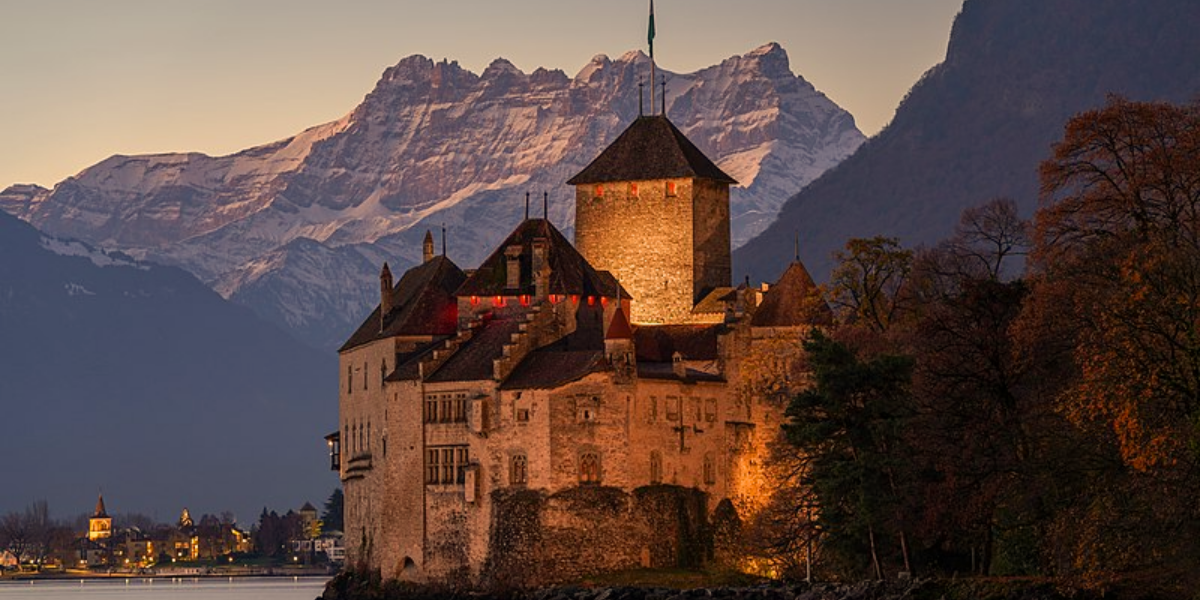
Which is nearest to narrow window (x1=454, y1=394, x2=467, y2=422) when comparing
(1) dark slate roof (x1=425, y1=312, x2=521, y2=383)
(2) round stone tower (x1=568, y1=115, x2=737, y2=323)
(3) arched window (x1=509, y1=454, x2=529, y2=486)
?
(1) dark slate roof (x1=425, y1=312, x2=521, y2=383)

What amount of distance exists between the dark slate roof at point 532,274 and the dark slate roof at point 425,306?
197cm

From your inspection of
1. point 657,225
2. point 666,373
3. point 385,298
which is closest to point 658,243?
point 657,225

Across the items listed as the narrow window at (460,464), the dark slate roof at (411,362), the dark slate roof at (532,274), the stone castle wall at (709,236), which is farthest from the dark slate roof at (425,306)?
the stone castle wall at (709,236)

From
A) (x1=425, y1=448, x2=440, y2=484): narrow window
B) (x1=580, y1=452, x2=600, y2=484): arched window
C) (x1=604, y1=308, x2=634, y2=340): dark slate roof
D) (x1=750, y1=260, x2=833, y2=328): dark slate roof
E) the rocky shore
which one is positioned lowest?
the rocky shore

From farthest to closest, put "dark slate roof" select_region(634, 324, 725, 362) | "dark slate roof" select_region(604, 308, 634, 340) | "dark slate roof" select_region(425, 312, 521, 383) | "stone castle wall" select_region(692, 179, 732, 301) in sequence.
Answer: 1. "stone castle wall" select_region(692, 179, 732, 301)
2. "dark slate roof" select_region(634, 324, 725, 362)
3. "dark slate roof" select_region(425, 312, 521, 383)
4. "dark slate roof" select_region(604, 308, 634, 340)

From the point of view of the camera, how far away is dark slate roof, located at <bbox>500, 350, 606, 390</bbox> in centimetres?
11912

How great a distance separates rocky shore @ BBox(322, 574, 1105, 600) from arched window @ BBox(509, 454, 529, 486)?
491 cm

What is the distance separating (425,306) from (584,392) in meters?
16.4

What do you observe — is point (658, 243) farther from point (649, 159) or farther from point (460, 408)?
point (460, 408)

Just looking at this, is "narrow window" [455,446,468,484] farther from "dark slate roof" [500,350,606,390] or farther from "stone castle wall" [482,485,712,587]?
"dark slate roof" [500,350,606,390]

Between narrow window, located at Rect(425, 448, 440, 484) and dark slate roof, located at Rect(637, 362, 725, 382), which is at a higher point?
dark slate roof, located at Rect(637, 362, 725, 382)

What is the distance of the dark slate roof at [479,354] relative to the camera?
123062 mm

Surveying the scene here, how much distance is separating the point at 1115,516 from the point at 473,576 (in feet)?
160

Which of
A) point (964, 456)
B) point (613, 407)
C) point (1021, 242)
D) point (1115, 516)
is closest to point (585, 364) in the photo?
point (613, 407)
